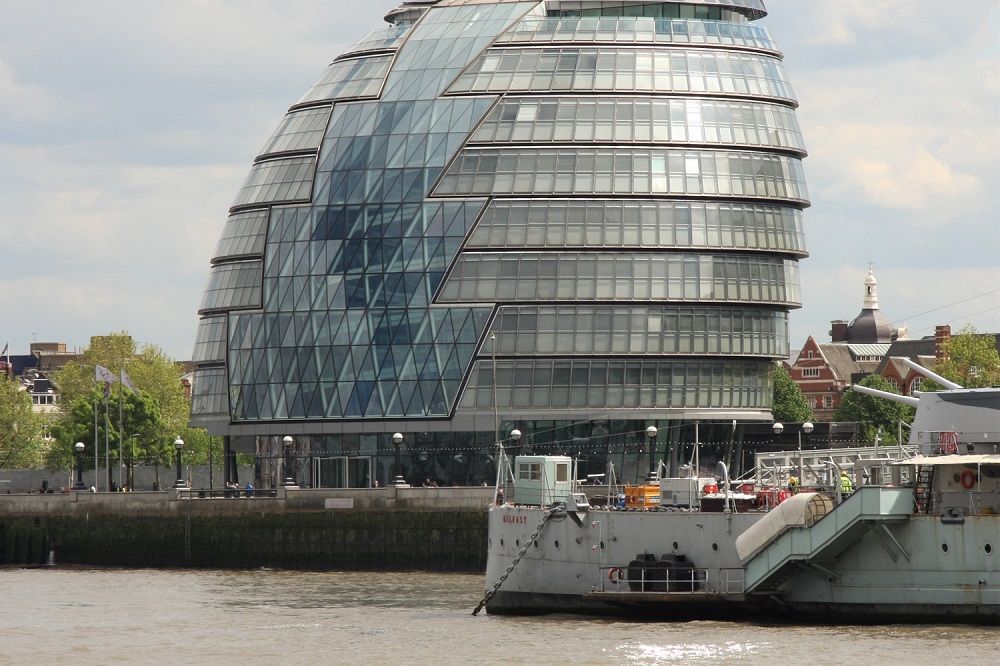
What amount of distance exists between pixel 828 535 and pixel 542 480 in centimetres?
1180

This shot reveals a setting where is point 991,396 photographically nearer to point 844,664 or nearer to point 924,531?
point 924,531

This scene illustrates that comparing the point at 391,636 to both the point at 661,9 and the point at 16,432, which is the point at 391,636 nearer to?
the point at 661,9

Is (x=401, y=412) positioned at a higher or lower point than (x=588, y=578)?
higher

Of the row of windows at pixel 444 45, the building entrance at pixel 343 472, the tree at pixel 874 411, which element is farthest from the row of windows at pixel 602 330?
the tree at pixel 874 411

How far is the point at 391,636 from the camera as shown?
176ft

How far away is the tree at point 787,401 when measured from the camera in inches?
6107

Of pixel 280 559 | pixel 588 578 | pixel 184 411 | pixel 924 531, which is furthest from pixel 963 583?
pixel 184 411

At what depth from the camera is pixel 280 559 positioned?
89062 millimetres

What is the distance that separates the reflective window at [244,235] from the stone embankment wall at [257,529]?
825 inches

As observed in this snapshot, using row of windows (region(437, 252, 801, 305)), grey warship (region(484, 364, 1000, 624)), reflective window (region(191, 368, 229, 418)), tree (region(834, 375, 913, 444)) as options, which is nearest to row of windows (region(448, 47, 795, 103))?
row of windows (region(437, 252, 801, 305))

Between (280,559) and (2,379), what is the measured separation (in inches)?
3566

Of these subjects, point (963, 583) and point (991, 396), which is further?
point (991, 396)

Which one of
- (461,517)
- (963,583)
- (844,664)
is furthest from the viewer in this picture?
(461,517)

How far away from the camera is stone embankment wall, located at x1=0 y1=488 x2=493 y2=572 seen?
86.3 meters
